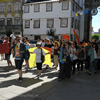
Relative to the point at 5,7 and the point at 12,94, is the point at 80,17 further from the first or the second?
the point at 12,94

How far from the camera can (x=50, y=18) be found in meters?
30.0

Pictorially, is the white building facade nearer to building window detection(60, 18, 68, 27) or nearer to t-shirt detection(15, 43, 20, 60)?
building window detection(60, 18, 68, 27)

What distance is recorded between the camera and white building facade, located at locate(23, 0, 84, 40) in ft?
94.1

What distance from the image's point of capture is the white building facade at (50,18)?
94.1ft

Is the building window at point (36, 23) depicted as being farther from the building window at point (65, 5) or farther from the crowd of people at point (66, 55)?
the crowd of people at point (66, 55)

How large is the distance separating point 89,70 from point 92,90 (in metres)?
2.56

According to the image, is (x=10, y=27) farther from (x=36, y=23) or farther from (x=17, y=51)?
(x=17, y=51)

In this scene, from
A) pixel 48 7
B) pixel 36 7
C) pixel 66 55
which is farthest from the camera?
pixel 36 7

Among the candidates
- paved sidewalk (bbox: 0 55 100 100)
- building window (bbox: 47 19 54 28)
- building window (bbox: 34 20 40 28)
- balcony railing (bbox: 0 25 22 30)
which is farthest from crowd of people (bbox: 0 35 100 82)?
balcony railing (bbox: 0 25 22 30)

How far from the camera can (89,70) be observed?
7.53 meters

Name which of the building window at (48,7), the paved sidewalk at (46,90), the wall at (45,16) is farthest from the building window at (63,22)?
the paved sidewalk at (46,90)

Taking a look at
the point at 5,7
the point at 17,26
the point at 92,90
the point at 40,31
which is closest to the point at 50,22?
the point at 40,31

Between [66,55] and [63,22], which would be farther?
[63,22]

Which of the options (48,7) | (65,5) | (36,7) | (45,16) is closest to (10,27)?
(36,7)
